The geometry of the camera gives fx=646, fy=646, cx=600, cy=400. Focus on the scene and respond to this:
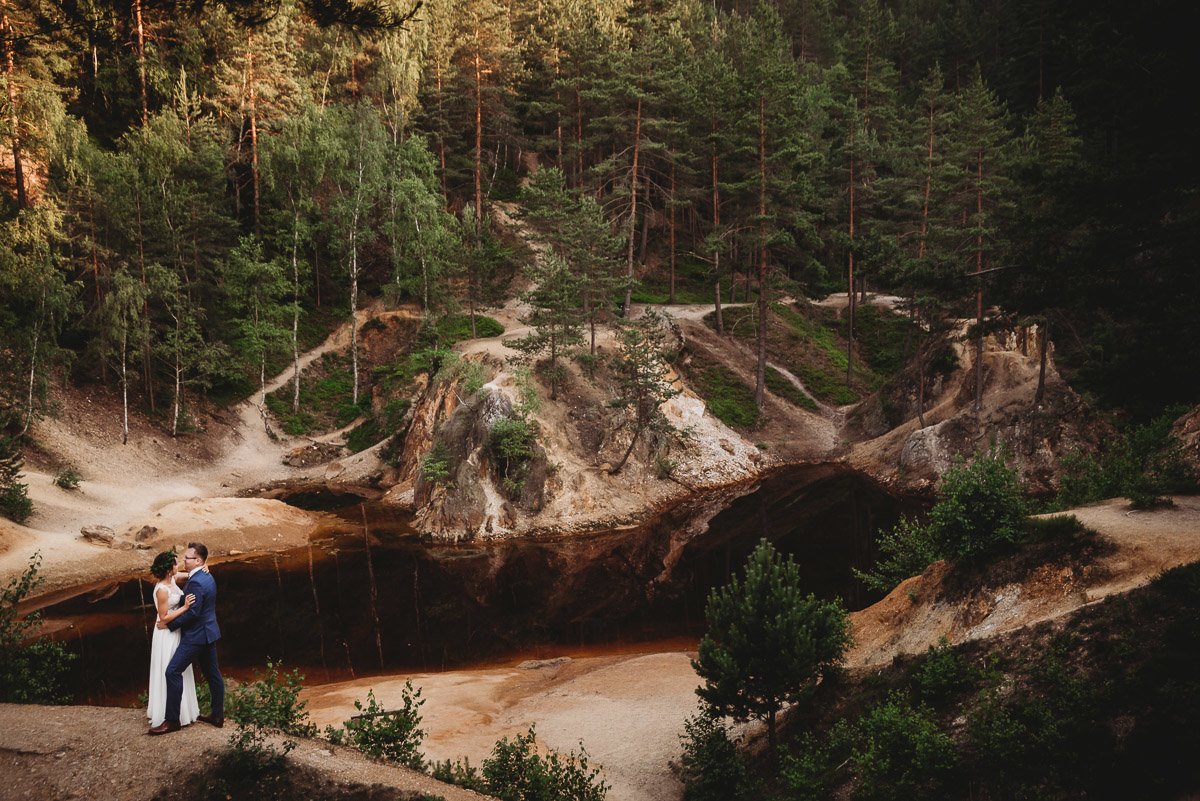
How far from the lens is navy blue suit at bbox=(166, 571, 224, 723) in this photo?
788 centimetres

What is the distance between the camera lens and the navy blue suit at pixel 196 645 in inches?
310

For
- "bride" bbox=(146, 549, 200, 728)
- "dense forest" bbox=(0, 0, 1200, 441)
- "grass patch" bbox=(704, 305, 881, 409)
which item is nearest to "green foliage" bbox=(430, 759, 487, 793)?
"bride" bbox=(146, 549, 200, 728)

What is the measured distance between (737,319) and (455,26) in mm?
32456

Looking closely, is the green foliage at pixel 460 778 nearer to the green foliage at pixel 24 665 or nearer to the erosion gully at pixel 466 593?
the green foliage at pixel 24 665

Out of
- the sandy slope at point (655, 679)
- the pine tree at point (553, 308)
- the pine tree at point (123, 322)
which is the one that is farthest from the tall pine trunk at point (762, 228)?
the pine tree at point (123, 322)

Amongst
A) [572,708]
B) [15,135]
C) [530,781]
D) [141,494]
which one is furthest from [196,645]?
[15,135]

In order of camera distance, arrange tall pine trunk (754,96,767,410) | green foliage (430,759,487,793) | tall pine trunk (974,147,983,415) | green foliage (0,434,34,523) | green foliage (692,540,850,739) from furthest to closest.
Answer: tall pine trunk (754,96,767,410), tall pine trunk (974,147,983,415), green foliage (0,434,34,523), green foliage (692,540,850,739), green foliage (430,759,487,793)

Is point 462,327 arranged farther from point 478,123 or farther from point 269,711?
point 269,711

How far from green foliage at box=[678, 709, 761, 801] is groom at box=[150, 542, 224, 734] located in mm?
6993

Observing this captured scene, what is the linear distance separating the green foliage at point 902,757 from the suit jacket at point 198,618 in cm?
846

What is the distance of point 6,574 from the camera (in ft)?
66.8

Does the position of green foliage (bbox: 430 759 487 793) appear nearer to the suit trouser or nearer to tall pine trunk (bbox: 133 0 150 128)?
the suit trouser

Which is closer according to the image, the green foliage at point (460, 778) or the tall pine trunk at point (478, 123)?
the green foliage at point (460, 778)

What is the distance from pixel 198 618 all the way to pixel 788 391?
38.3 metres
